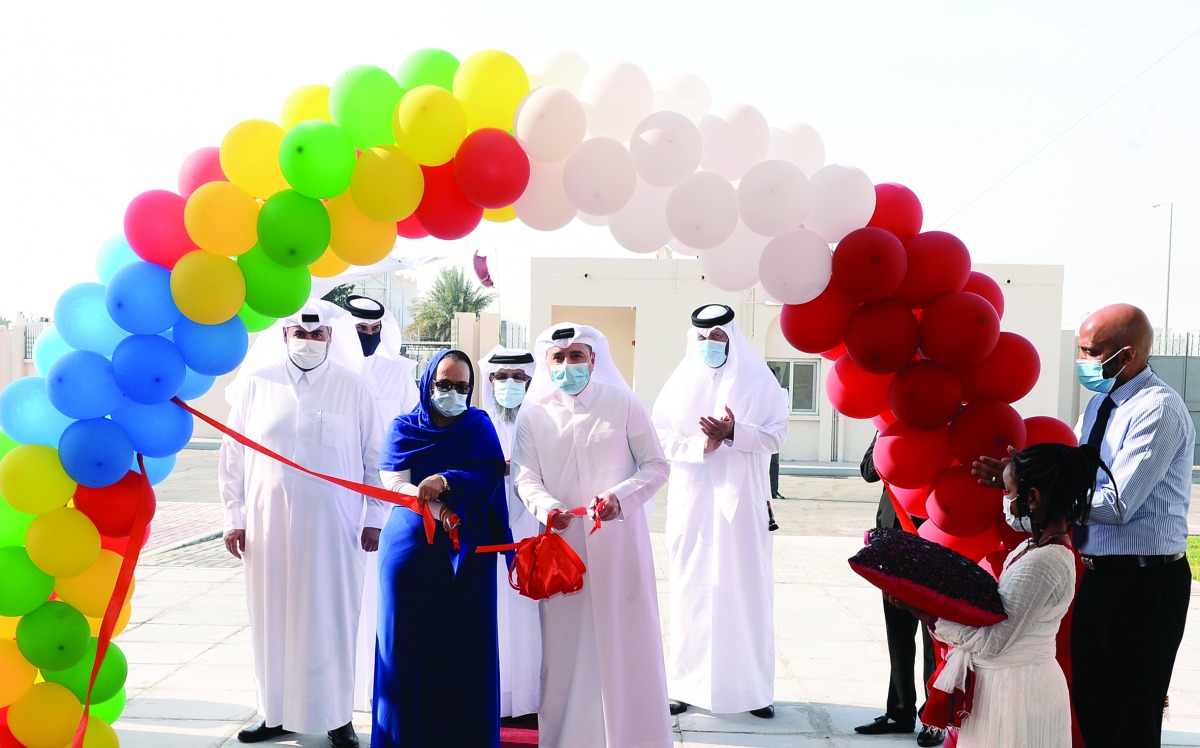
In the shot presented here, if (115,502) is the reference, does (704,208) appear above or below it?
above

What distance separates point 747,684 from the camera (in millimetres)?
4902

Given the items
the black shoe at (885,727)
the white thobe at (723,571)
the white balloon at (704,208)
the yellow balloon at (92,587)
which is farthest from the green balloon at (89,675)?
the black shoe at (885,727)

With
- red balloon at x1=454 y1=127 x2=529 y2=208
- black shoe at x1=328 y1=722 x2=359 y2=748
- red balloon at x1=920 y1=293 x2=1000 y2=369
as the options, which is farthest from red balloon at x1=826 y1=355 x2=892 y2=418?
black shoe at x1=328 y1=722 x2=359 y2=748

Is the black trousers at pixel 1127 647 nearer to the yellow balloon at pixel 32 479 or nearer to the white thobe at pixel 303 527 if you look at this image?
the white thobe at pixel 303 527

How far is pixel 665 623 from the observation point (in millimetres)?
6871

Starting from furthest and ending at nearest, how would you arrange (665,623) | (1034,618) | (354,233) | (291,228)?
1. (665,623)
2. (354,233)
3. (291,228)
4. (1034,618)

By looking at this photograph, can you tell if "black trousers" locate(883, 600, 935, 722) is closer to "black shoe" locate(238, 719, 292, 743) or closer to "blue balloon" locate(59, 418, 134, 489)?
"black shoe" locate(238, 719, 292, 743)

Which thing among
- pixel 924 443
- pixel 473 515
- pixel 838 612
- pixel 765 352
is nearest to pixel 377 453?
pixel 473 515

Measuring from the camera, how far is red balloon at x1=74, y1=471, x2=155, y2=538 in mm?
3639

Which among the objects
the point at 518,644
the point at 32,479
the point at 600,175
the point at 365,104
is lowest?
the point at 518,644

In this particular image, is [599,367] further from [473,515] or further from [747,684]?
[747,684]

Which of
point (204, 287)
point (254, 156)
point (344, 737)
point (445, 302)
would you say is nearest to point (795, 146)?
point (254, 156)

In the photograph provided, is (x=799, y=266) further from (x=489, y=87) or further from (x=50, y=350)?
(x=50, y=350)

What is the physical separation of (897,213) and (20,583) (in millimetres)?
3662
